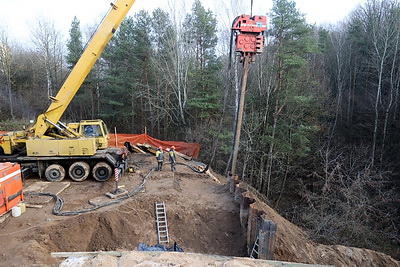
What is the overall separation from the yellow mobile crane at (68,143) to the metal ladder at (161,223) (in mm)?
3522

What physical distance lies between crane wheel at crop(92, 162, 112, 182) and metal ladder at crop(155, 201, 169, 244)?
3528mm

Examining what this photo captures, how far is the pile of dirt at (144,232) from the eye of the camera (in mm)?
6664

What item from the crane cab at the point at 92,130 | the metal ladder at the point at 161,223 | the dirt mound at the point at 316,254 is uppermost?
the crane cab at the point at 92,130

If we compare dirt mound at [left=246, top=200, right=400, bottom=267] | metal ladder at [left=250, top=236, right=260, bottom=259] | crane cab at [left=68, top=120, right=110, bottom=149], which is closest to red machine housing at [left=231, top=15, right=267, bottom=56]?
dirt mound at [left=246, top=200, right=400, bottom=267]

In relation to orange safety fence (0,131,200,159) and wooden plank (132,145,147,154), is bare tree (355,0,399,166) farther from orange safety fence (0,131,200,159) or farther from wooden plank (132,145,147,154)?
wooden plank (132,145,147,154)

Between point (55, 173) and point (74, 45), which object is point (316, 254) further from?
point (74, 45)

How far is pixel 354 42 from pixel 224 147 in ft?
58.9

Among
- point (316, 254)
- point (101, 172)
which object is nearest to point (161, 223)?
point (101, 172)

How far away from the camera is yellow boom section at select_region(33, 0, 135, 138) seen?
10.8 m

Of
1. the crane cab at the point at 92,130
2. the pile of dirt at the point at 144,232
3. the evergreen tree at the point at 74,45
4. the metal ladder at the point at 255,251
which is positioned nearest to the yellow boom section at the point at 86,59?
the crane cab at the point at 92,130

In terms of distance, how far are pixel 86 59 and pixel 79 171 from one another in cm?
463

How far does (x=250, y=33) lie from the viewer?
30.9 ft

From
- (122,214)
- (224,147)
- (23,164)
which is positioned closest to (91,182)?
(23,164)

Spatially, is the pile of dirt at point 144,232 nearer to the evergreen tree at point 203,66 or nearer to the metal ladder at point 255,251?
the metal ladder at point 255,251
